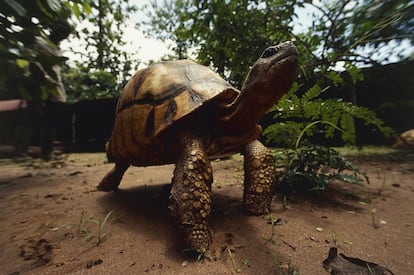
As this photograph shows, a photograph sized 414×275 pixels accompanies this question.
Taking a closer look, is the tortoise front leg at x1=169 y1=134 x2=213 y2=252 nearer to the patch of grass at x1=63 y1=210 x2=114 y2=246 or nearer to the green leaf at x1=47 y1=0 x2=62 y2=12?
the patch of grass at x1=63 y1=210 x2=114 y2=246

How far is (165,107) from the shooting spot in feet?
6.51

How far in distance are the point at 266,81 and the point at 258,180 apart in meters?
0.86

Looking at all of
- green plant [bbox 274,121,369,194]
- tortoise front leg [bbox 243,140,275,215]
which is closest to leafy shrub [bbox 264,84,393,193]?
green plant [bbox 274,121,369,194]

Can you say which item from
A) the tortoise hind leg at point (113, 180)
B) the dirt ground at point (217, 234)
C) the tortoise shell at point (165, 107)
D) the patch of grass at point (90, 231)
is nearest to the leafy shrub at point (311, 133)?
the dirt ground at point (217, 234)

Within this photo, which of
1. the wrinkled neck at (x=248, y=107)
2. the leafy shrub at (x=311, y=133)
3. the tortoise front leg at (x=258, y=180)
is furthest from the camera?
the leafy shrub at (x=311, y=133)

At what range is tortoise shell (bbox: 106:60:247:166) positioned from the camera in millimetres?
1891

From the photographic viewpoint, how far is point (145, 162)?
Result: 2355 millimetres

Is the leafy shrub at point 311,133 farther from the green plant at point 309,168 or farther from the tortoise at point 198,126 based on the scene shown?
the tortoise at point 198,126

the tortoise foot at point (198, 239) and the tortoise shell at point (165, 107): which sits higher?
the tortoise shell at point (165, 107)

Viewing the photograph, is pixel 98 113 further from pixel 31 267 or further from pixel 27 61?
pixel 31 267

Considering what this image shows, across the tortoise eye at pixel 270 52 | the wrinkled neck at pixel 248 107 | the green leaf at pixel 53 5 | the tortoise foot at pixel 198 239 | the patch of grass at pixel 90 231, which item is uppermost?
the green leaf at pixel 53 5

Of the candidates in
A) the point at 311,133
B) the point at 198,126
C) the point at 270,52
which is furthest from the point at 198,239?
the point at 311,133

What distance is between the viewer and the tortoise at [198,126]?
156 centimetres

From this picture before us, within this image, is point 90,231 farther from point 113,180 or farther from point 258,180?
point 258,180
